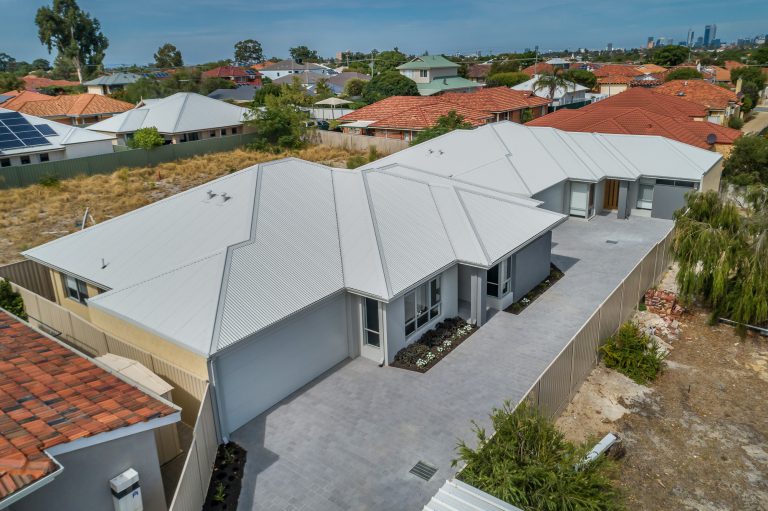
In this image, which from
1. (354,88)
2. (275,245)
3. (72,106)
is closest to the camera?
(275,245)

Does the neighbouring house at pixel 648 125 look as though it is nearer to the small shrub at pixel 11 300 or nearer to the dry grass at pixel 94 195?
the dry grass at pixel 94 195

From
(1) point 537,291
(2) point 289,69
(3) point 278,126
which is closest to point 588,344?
(1) point 537,291

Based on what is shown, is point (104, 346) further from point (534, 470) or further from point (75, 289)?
point (534, 470)

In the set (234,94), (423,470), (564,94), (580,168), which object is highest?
(234,94)

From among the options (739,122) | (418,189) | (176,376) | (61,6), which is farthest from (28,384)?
(61,6)

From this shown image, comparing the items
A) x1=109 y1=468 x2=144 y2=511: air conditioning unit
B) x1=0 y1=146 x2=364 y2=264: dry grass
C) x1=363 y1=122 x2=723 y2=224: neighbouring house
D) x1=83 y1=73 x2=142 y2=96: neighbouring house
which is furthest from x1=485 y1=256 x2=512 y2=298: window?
x1=83 y1=73 x2=142 y2=96: neighbouring house

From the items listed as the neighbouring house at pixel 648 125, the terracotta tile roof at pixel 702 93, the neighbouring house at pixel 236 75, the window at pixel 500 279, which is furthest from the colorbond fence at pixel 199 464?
the neighbouring house at pixel 236 75
